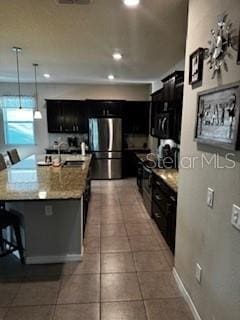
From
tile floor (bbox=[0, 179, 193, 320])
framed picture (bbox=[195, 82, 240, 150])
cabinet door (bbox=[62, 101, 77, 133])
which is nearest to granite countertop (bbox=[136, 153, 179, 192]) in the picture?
tile floor (bbox=[0, 179, 193, 320])

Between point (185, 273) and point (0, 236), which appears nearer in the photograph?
point (185, 273)

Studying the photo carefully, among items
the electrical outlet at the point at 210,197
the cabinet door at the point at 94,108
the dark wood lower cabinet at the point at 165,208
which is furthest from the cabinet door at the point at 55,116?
the electrical outlet at the point at 210,197

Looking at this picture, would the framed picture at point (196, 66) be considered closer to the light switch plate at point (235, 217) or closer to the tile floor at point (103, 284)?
the light switch plate at point (235, 217)

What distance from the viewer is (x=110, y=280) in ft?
8.18

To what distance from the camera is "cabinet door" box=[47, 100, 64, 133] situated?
6.81 metres

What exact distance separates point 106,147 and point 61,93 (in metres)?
2.12

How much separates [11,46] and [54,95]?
3611 mm

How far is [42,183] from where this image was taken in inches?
113

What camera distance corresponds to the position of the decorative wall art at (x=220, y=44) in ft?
4.76

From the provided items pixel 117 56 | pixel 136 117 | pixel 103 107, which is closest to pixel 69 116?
pixel 103 107

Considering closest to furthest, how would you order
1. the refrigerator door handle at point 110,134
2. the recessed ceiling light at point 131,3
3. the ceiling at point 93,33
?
the recessed ceiling light at point 131,3 < the ceiling at point 93,33 < the refrigerator door handle at point 110,134

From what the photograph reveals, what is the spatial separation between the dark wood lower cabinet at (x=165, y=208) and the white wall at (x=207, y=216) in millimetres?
419

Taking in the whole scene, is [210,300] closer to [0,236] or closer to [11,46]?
[0,236]

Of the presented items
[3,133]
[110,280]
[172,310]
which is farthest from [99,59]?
[3,133]
